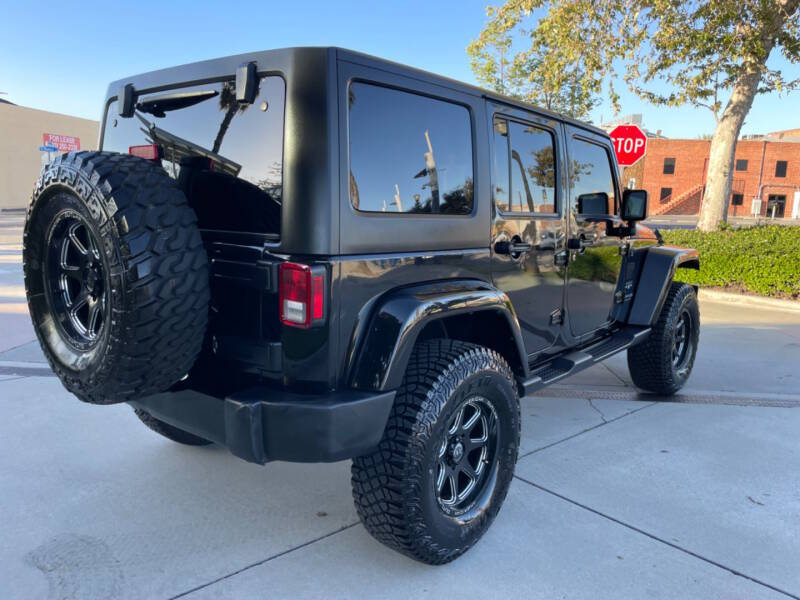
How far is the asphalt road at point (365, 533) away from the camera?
93.7 inches

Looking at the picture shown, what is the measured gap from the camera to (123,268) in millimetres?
1944

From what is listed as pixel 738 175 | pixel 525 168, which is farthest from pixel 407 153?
pixel 738 175

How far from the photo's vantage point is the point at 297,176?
6.78 feet

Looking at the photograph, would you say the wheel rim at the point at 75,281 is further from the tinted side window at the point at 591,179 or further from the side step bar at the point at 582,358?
the tinted side window at the point at 591,179

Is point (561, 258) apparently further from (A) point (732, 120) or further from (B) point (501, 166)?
(A) point (732, 120)

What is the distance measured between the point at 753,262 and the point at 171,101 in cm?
898

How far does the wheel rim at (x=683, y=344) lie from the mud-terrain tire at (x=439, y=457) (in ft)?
8.96

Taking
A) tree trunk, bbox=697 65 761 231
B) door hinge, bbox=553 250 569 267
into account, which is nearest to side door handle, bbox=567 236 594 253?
door hinge, bbox=553 250 569 267

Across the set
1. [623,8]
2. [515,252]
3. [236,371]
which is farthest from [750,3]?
Result: [236,371]

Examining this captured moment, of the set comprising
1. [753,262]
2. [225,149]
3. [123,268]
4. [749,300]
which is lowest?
[749,300]

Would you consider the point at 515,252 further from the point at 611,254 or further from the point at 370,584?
the point at 370,584

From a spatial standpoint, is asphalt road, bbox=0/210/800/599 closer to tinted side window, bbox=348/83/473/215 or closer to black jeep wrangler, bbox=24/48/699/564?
black jeep wrangler, bbox=24/48/699/564

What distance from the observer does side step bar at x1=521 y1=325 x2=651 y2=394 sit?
3.18 metres

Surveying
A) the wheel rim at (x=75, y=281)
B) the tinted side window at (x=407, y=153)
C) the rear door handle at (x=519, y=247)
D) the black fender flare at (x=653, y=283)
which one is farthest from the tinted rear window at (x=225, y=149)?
the black fender flare at (x=653, y=283)
